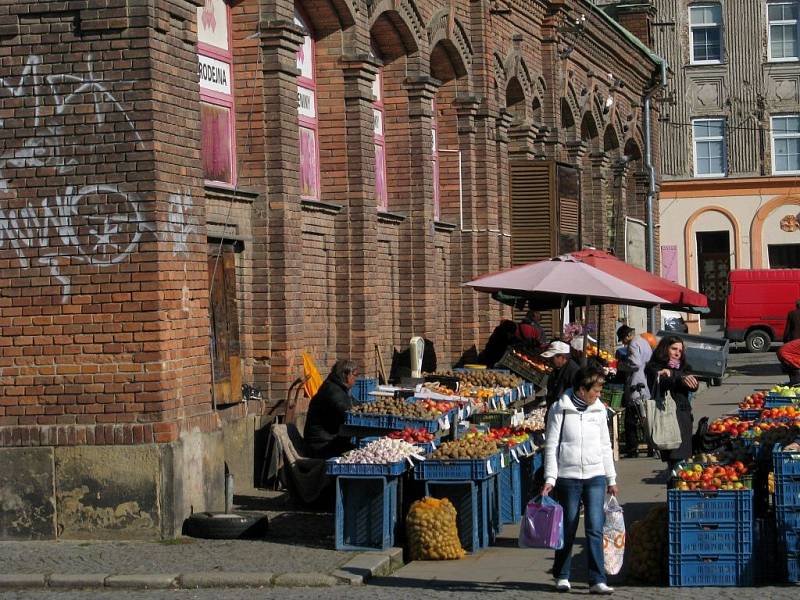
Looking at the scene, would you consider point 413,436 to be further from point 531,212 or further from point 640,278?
point 531,212

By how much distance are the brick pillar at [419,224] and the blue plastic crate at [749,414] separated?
24.2 feet

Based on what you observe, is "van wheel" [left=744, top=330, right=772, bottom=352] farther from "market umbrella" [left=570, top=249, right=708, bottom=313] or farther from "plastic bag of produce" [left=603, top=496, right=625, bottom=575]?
"plastic bag of produce" [left=603, top=496, right=625, bottom=575]

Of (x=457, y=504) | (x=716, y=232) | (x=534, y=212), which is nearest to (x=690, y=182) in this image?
(x=716, y=232)

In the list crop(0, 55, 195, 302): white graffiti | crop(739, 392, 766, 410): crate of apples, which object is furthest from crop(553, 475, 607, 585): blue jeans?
crop(739, 392, 766, 410): crate of apples

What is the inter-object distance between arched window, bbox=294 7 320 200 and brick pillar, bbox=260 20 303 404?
4.70ft

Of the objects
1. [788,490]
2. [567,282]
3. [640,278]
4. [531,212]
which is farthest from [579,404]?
[531,212]

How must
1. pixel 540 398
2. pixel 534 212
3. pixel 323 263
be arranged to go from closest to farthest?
pixel 323 263
pixel 540 398
pixel 534 212

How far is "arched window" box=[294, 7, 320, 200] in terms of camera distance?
1864 cm

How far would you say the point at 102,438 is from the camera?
13242 mm

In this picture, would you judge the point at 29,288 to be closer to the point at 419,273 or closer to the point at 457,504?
the point at 457,504

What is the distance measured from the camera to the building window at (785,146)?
5406 cm

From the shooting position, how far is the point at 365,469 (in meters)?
12.6

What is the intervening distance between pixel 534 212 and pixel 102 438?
50.6 feet

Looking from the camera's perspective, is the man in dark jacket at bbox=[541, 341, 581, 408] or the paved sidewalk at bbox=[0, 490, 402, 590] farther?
the man in dark jacket at bbox=[541, 341, 581, 408]
